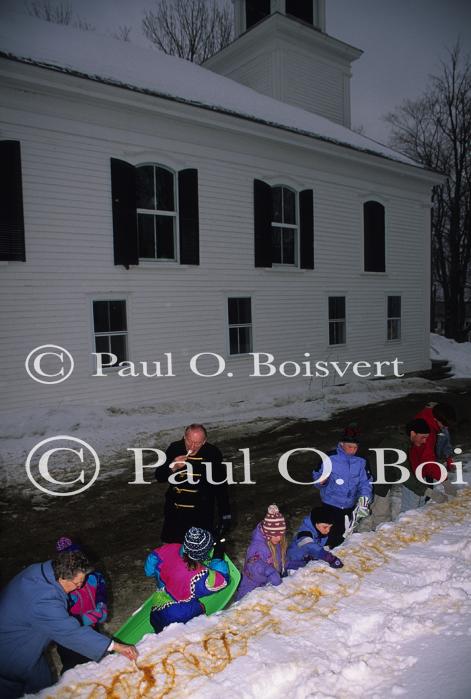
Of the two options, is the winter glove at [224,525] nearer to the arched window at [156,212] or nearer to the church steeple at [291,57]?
the arched window at [156,212]

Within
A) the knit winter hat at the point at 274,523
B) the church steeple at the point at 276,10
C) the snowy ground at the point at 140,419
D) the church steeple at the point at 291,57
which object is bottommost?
the snowy ground at the point at 140,419

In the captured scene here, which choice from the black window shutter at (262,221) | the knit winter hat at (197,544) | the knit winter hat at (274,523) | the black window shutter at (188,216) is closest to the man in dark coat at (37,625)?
the knit winter hat at (197,544)

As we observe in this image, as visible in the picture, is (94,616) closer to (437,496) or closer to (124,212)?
(437,496)

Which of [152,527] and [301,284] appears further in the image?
[301,284]

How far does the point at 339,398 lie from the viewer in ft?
46.3

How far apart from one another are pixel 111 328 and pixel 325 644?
29.7 feet

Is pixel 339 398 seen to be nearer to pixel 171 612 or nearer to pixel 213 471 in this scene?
pixel 213 471

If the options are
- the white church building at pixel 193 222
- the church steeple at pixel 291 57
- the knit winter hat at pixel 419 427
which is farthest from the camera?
the church steeple at pixel 291 57

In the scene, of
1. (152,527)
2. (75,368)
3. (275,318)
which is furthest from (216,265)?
(152,527)

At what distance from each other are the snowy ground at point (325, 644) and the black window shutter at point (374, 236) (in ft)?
45.1

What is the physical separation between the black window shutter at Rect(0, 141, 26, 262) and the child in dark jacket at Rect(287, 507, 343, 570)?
7.87 m

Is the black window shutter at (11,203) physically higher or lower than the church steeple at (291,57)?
lower

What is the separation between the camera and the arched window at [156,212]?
462 inches

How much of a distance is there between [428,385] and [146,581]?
44.7ft
